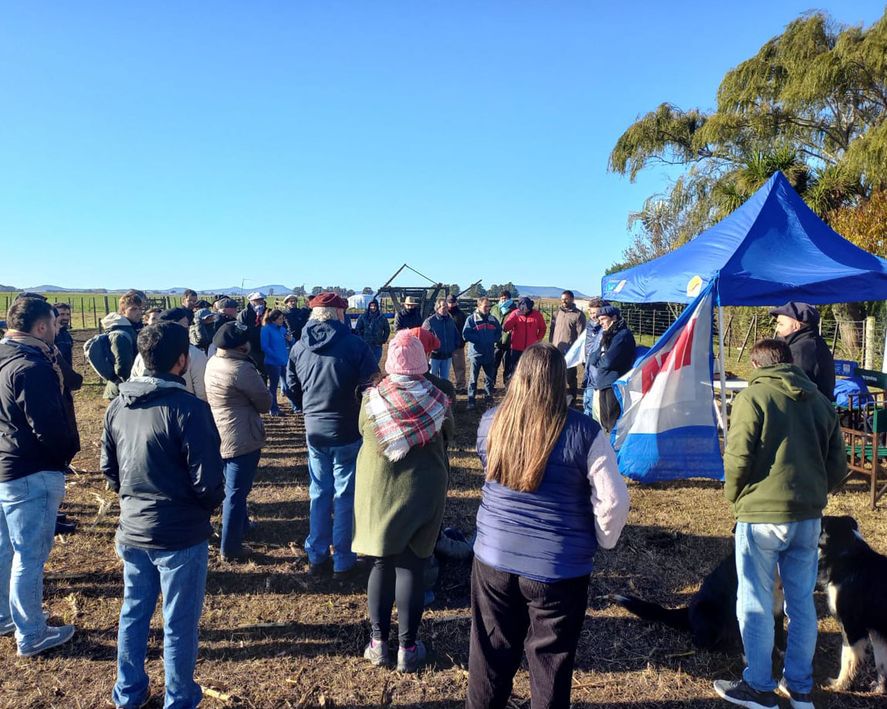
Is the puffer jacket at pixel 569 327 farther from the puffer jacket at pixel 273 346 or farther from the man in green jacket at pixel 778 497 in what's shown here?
the man in green jacket at pixel 778 497

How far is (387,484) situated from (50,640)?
2172 mm

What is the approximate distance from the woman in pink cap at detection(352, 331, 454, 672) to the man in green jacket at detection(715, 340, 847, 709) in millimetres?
1420

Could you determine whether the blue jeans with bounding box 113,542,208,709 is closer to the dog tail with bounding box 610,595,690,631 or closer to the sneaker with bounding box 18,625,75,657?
the sneaker with bounding box 18,625,75,657

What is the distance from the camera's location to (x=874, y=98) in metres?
14.9

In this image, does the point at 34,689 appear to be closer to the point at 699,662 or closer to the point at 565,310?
the point at 699,662

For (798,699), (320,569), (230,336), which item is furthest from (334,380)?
(798,699)

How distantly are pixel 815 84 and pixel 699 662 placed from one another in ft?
56.2

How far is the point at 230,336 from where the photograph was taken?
12.7 feet

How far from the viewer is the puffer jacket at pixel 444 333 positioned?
28.5 ft

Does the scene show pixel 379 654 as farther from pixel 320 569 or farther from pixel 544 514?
pixel 544 514

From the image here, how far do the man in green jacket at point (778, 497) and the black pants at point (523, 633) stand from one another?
1.00 m

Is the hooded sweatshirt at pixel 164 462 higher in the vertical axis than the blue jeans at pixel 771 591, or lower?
higher

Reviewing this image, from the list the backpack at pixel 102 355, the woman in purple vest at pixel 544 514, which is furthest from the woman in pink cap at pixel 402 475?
the backpack at pixel 102 355

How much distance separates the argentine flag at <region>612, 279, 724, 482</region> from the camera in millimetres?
5422
